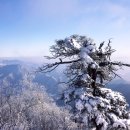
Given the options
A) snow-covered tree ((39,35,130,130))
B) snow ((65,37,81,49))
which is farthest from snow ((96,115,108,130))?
snow ((65,37,81,49))

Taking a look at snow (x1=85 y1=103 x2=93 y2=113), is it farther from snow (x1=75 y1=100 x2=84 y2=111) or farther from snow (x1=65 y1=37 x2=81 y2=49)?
snow (x1=65 y1=37 x2=81 y2=49)

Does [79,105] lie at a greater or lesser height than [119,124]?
greater

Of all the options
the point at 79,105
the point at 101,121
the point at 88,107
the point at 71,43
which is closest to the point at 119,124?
the point at 101,121

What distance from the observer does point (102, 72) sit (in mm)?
15875

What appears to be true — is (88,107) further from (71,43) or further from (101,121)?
(71,43)

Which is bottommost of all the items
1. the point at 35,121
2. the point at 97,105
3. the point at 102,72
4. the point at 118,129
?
the point at 35,121

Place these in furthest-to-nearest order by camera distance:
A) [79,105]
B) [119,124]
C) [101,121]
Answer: [119,124]
[101,121]
[79,105]

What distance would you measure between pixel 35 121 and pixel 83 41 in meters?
107

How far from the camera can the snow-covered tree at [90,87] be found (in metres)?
13.9

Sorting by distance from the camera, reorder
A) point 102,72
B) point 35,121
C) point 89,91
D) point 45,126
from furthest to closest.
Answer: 1. point 35,121
2. point 45,126
3. point 102,72
4. point 89,91

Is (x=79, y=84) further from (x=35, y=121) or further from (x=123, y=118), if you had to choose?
(x=35, y=121)

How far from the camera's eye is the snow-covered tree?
13.9 m

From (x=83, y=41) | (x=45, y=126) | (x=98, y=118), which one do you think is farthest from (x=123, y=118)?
(x=45, y=126)

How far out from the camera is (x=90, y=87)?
49.4ft
